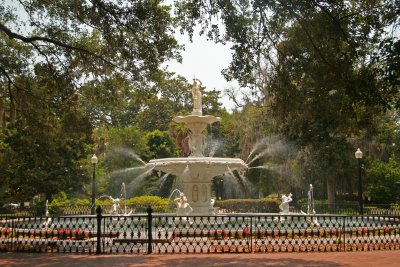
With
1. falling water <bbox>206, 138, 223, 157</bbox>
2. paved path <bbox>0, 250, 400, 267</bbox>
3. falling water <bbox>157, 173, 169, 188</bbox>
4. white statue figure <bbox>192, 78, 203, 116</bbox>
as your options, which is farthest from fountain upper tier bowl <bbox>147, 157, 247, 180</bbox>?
falling water <bbox>206, 138, 223, 157</bbox>

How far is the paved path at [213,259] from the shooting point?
388 inches

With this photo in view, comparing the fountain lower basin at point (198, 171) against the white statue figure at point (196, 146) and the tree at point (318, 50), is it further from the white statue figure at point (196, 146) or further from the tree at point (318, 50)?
the tree at point (318, 50)

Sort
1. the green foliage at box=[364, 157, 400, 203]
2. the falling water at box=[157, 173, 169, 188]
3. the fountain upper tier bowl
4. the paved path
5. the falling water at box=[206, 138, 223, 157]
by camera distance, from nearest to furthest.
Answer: the paved path
the fountain upper tier bowl
the green foliage at box=[364, 157, 400, 203]
the falling water at box=[157, 173, 169, 188]
the falling water at box=[206, 138, 223, 157]

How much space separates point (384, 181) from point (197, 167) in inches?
908

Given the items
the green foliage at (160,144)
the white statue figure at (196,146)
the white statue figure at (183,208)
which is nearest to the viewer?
the white statue figure at (183,208)

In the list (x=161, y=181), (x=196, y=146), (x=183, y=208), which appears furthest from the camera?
(x=161, y=181)

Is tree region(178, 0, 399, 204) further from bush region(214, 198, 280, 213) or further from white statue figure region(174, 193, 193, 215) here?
bush region(214, 198, 280, 213)

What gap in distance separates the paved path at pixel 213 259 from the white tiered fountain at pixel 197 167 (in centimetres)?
663

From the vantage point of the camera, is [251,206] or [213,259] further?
[251,206]

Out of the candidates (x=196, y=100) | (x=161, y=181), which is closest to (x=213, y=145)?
(x=161, y=181)

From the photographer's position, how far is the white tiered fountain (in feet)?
57.5

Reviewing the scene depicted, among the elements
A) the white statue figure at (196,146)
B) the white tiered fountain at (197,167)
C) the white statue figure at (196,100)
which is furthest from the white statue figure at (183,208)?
the white statue figure at (196,100)

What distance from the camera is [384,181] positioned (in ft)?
116

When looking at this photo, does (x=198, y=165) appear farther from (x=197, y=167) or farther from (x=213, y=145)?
(x=213, y=145)
